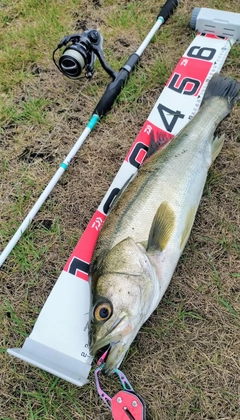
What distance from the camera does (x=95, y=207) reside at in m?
3.56

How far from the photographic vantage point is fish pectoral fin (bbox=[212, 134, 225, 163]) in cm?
334

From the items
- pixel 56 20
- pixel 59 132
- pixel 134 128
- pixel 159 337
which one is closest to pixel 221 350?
pixel 159 337

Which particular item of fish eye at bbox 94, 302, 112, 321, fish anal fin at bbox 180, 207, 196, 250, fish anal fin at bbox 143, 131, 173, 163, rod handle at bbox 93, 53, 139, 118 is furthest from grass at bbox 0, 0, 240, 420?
fish eye at bbox 94, 302, 112, 321

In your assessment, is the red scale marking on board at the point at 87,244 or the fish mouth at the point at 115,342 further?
the red scale marking on board at the point at 87,244

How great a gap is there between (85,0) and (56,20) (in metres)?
0.46

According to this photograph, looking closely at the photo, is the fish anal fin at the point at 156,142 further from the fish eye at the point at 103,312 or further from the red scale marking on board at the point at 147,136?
the fish eye at the point at 103,312

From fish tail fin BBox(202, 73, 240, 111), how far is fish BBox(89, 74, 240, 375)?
0.05 meters

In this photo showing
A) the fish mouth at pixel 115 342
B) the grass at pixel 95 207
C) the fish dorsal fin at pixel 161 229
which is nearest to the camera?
the fish mouth at pixel 115 342

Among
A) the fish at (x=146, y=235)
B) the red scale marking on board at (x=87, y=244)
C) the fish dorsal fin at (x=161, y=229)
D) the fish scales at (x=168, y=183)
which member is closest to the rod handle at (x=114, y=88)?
the fish at (x=146, y=235)

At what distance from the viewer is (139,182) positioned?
10.0ft

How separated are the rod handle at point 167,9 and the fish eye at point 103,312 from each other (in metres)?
3.09

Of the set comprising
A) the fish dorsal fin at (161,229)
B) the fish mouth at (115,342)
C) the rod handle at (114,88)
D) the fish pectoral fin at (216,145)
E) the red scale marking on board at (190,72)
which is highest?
the red scale marking on board at (190,72)

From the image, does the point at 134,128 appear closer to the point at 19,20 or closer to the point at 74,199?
the point at 74,199

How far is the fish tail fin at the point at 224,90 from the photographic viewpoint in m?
3.46
